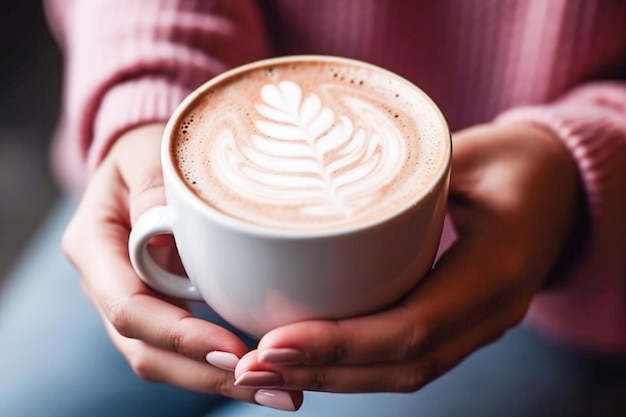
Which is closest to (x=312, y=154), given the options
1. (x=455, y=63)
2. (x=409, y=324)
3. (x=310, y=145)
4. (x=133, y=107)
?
(x=310, y=145)

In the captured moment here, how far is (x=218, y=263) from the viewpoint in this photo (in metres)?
0.42

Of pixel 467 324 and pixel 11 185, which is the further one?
pixel 11 185

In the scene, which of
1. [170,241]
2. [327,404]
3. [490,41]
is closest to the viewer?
[170,241]

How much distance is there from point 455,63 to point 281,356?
43cm

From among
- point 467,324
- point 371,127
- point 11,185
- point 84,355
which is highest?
point 371,127

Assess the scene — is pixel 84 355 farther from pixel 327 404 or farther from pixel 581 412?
pixel 581 412

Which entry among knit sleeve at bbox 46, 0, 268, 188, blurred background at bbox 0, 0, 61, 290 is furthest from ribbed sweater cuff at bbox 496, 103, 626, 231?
blurred background at bbox 0, 0, 61, 290

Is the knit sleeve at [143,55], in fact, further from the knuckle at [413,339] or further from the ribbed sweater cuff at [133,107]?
the knuckle at [413,339]

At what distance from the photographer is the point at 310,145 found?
463mm

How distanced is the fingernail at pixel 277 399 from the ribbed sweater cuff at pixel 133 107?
0.24m

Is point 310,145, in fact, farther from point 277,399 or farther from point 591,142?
point 591,142

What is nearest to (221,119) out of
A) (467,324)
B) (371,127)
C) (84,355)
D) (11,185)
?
(371,127)

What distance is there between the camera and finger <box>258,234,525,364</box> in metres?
0.44

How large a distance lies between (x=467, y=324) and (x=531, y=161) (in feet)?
0.48
